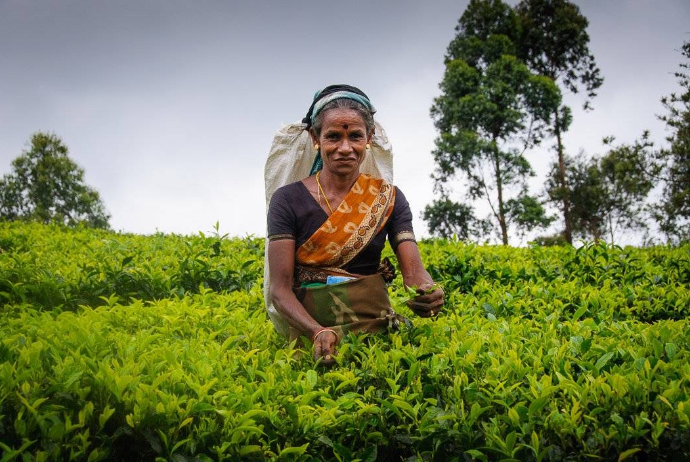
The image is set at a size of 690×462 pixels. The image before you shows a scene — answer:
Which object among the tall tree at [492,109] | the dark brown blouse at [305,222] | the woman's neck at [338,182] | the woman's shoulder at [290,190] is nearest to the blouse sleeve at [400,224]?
the dark brown blouse at [305,222]

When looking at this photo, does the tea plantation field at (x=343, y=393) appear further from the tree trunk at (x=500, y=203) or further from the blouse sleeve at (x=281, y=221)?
the tree trunk at (x=500, y=203)

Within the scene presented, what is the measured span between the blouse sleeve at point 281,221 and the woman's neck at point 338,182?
0.26 metres

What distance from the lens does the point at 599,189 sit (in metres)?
28.1

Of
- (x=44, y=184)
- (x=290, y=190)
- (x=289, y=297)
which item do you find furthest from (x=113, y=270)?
(x=44, y=184)

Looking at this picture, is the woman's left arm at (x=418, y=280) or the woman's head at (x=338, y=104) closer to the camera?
the woman's left arm at (x=418, y=280)

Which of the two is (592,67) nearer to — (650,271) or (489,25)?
(489,25)

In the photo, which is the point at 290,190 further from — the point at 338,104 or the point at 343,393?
the point at 343,393

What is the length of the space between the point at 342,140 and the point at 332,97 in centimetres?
25

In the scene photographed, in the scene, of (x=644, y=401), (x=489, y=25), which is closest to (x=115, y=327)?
(x=644, y=401)

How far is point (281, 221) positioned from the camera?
2715mm

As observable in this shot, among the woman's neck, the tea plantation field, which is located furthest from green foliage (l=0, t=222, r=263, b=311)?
the woman's neck

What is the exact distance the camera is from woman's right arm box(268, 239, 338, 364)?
7.86 feet

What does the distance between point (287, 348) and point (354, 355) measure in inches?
17.3

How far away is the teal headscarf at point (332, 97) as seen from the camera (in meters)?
2.77
